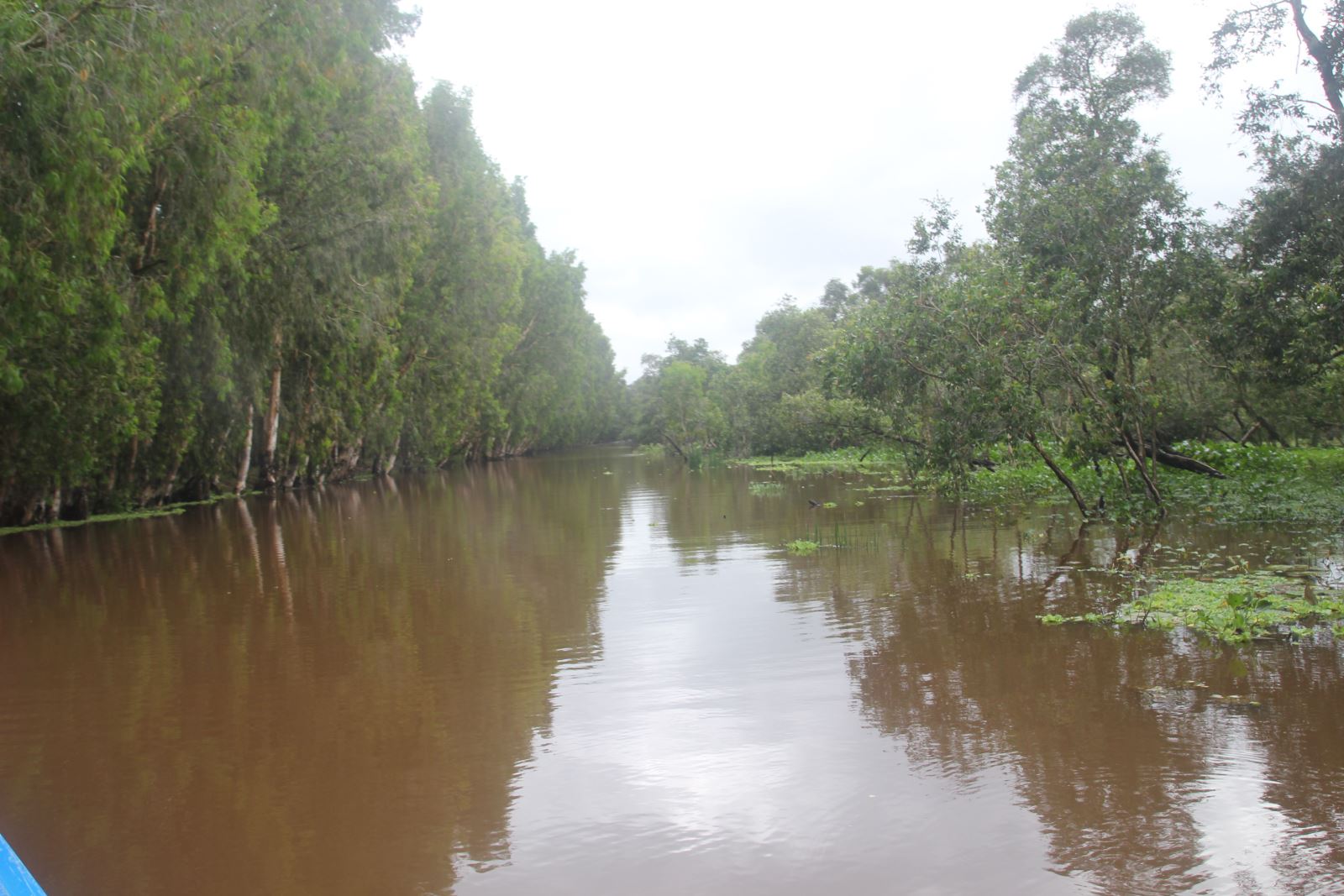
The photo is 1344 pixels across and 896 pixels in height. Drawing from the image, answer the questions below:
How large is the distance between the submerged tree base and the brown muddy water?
0.33 metres

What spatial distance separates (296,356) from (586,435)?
66.4 meters

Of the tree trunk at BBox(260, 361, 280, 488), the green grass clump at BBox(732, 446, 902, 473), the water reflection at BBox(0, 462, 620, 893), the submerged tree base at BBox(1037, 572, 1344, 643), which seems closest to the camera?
the water reflection at BBox(0, 462, 620, 893)

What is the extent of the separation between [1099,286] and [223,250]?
1495cm

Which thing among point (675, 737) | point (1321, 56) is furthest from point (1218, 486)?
point (675, 737)

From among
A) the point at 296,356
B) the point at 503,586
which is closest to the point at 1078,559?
the point at 503,586

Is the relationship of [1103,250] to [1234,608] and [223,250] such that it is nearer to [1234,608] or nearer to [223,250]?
[1234,608]

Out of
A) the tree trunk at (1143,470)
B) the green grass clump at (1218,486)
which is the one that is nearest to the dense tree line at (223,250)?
the green grass clump at (1218,486)

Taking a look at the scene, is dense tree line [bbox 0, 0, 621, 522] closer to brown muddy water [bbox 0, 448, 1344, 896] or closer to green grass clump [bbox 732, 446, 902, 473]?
brown muddy water [bbox 0, 448, 1344, 896]

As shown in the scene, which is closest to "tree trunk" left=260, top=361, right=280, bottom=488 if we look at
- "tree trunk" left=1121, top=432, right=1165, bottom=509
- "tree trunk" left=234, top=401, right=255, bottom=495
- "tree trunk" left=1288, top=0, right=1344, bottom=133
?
"tree trunk" left=234, top=401, right=255, bottom=495

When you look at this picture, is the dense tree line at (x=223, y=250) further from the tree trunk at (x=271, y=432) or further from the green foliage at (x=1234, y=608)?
the green foliage at (x=1234, y=608)

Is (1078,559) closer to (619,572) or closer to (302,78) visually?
(619,572)

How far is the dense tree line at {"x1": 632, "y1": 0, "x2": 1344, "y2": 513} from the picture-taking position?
1335cm

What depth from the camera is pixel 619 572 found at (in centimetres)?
1175

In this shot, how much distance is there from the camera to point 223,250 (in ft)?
60.4
